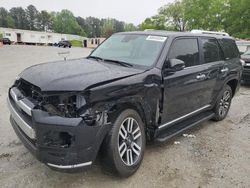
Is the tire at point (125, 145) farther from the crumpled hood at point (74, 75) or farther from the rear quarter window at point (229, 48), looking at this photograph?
the rear quarter window at point (229, 48)

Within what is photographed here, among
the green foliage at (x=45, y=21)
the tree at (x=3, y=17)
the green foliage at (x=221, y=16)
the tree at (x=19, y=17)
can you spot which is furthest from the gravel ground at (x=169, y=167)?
the tree at (x=19, y=17)

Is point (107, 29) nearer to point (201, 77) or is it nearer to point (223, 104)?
point (223, 104)

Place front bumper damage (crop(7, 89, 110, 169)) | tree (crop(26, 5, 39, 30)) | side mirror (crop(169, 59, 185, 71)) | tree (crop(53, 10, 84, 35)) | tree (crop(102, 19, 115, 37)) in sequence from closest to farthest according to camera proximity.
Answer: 1. front bumper damage (crop(7, 89, 110, 169))
2. side mirror (crop(169, 59, 185, 71))
3. tree (crop(102, 19, 115, 37))
4. tree (crop(53, 10, 84, 35))
5. tree (crop(26, 5, 39, 30))

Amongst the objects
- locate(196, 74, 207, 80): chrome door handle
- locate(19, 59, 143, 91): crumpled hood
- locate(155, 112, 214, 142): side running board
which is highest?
locate(19, 59, 143, 91): crumpled hood

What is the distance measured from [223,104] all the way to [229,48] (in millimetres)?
1256

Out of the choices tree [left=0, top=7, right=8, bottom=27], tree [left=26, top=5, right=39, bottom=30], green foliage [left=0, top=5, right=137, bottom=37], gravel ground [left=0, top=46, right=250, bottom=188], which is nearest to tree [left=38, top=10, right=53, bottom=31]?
Answer: green foliage [left=0, top=5, right=137, bottom=37]

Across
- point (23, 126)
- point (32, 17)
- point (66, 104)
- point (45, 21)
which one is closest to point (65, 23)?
point (45, 21)

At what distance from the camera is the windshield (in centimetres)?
392

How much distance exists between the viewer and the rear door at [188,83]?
12.9 ft

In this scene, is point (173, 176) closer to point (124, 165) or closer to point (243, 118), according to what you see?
point (124, 165)

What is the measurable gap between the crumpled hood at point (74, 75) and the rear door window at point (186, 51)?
2.95ft

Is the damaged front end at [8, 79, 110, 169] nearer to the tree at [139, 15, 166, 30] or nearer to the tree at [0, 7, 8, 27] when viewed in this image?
the tree at [139, 15, 166, 30]

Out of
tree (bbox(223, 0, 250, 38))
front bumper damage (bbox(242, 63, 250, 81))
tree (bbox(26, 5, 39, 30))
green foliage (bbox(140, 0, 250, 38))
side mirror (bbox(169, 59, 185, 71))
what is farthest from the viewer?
tree (bbox(26, 5, 39, 30))

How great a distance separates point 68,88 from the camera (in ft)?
9.07
